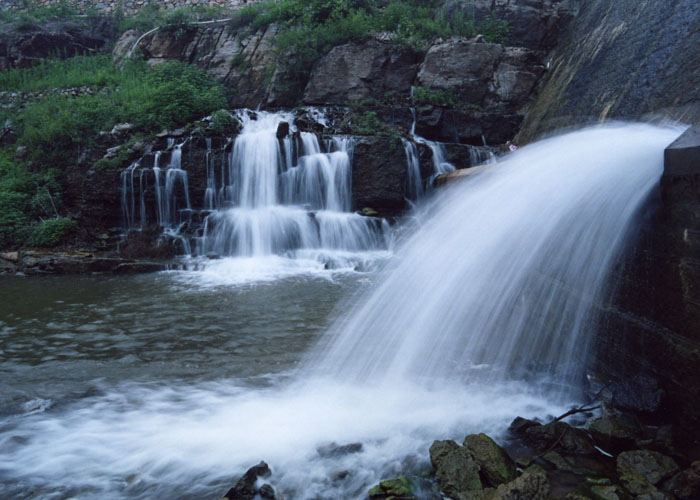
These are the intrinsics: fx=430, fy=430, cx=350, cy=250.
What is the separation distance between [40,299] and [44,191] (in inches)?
272

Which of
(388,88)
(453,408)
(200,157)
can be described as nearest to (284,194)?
(200,157)

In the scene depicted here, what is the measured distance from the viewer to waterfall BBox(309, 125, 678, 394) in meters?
3.61

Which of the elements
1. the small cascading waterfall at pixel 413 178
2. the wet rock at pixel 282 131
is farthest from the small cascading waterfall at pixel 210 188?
the small cascading waterfall at pixel 413 178

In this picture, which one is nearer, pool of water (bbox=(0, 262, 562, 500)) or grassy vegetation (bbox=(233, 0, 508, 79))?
pool of water (bbox=(0, 262, 562, 500))

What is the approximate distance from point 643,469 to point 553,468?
1.62ft

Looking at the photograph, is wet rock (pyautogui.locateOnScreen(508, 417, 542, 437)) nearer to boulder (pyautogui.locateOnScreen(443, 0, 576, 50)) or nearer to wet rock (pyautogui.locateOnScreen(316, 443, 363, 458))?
wet rock (pyautogui.locateOnScreen(316, 443, 363, 458))

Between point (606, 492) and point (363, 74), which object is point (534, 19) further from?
point (606, 492)

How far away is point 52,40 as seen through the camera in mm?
22719

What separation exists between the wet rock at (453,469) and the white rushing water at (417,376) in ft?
0.57

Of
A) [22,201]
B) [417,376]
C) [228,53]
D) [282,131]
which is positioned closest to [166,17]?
[228,53]

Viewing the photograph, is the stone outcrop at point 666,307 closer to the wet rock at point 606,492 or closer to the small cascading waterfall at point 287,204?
the wet rock at point 606,492

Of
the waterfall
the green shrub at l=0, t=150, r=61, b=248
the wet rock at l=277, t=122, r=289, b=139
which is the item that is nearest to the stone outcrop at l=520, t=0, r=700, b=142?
the waterfall

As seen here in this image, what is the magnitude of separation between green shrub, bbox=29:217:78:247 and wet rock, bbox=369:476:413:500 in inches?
480

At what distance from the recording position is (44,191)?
12.7 m
